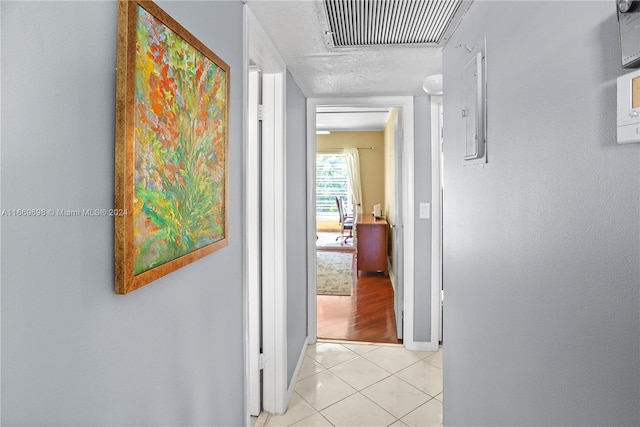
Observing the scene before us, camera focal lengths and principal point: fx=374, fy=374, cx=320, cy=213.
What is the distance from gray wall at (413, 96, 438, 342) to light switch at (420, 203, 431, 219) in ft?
0.09

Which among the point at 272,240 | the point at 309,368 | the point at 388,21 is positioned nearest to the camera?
the point at 388,21

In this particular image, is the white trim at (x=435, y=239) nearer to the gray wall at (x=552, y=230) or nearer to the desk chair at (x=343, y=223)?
the gray wall at (x=552, y=230)

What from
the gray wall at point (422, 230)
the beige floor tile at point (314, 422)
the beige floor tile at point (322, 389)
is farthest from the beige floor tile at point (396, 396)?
the gray wall at point (422, 230)

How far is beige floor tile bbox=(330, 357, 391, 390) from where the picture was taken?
104 inches

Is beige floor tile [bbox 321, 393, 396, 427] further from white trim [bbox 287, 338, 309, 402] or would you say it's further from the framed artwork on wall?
the framed artwork on wall

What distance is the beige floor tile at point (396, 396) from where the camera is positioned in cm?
235

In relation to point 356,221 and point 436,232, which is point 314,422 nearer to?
point 436,232

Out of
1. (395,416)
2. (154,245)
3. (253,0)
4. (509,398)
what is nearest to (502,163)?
(509,398)

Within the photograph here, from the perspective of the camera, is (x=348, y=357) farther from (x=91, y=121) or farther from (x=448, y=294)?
(x=91, y=121)

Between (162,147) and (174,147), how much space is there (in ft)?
0.21

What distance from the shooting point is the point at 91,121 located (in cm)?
69

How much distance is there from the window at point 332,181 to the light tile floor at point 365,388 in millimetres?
6263

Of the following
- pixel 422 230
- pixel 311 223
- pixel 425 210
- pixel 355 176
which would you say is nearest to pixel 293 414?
pixel 311 223

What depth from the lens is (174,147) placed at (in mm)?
938
